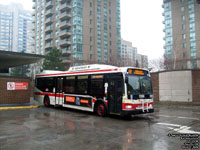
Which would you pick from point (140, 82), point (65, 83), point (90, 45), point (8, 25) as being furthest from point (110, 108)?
point (8, 25)

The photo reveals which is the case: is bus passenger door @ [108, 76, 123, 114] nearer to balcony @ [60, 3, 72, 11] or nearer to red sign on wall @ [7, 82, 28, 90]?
red sign on wall @ [7, 82, 28, 90]

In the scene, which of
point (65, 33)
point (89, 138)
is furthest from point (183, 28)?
point (89, 138)

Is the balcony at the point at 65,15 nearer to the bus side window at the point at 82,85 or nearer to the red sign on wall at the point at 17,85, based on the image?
the red sign on wall at the point at 17,85

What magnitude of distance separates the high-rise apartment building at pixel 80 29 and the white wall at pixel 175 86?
33451 mm

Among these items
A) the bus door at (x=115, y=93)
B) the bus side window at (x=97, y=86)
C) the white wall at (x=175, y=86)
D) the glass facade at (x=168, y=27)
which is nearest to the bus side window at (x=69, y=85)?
the bus side window at (x=97, y=86)

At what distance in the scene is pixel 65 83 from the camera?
1527 centimetres

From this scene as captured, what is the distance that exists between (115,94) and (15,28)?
165 meters

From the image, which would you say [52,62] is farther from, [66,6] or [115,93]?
[115,93]

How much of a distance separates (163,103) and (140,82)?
32.5 ft

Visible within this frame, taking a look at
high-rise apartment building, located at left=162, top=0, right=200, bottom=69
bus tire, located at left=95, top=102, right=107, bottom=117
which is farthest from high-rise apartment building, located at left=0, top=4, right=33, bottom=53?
bus tire, located at left=95, top=102, right=107, bottom=117

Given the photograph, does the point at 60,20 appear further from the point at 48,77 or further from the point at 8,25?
the point at 8,25

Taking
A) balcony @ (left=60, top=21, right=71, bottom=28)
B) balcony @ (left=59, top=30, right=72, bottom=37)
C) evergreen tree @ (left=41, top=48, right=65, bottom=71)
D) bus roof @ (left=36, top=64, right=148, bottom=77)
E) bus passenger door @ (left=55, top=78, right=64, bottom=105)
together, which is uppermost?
balcony @ (left=60, top=21, right=71, bottom=28)

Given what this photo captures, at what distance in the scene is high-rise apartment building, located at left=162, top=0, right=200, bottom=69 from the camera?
57281mm

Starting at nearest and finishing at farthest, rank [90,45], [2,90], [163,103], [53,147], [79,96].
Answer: [53,147] → [79,96] → [2,90] → [163,103] → [90,45]
